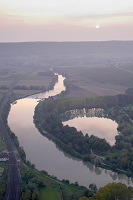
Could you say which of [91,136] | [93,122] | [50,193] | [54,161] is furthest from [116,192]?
[93,122]

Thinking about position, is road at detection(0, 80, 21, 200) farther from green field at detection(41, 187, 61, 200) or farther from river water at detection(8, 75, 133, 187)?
green field at detection(41, 187, 61, 200)

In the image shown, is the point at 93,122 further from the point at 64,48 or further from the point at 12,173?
the point at 64,48

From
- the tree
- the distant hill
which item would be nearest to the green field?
the tree

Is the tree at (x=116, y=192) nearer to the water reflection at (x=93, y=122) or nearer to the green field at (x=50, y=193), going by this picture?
the green field at (x=50, y=193)

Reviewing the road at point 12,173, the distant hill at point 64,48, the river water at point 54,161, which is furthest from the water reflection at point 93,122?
the distant hill at point 64,48

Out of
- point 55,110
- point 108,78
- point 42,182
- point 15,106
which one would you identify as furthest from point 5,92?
point 42,182

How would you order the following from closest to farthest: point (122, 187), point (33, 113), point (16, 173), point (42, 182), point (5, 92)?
1. point (122, 187)
2. point (42, 182)
3. point (16, 173)
4. point (33, 113)
5. point (5, 92)

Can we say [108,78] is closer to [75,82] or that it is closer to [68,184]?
[75,82]

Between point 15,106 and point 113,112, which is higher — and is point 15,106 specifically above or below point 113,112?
above
